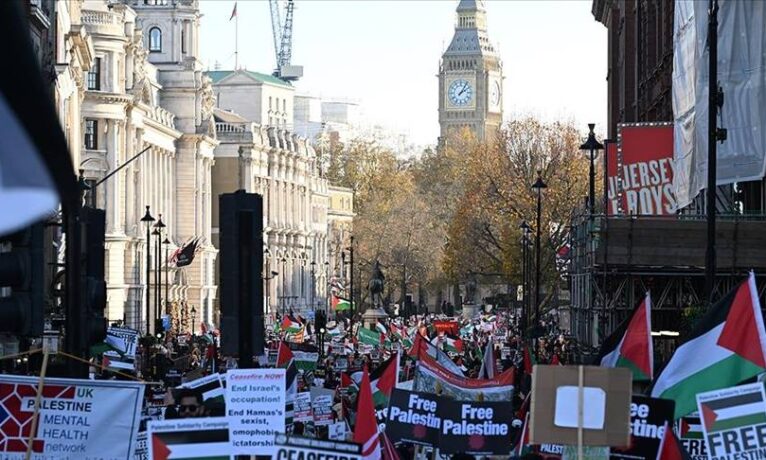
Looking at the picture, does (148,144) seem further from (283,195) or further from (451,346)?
(451,346)

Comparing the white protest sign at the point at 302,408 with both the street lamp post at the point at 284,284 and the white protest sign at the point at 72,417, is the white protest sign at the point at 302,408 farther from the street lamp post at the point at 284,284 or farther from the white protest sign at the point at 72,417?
the street lamp post at the point at 284,284

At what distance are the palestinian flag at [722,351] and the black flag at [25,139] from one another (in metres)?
9.24

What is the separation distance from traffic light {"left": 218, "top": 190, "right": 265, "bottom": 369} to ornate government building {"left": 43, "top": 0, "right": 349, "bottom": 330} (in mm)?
33951

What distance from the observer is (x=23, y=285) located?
32.0 ft

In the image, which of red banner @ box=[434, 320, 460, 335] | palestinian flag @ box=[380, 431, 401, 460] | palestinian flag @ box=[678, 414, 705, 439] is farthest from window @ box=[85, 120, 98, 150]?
palestinian flag @ box=[380, 431, 401, 460]

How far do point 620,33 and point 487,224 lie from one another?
2956cm

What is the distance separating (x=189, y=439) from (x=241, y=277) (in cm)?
303

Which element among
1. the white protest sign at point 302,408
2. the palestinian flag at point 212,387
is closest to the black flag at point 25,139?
the palestinian flag at point 212,387

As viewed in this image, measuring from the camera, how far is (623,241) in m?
35.2

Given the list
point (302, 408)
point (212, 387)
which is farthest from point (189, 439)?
point (302, 408)

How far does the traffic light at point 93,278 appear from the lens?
1423 cm

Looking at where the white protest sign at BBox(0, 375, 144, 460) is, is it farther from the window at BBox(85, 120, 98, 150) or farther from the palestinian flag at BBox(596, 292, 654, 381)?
the window at BBox(85, 120, 98, 150)

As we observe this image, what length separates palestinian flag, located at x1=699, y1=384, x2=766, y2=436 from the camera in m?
10.4

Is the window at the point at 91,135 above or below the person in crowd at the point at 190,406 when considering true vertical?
above
